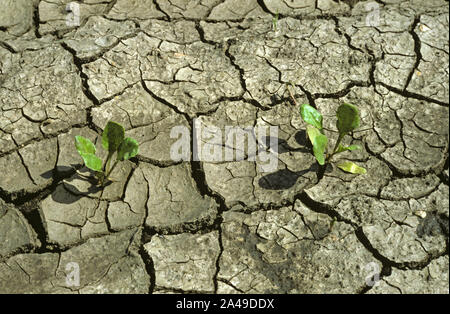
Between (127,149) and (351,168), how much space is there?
1.24m

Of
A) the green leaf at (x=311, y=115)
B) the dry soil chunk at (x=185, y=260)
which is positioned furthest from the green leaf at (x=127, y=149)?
the green leaf at (x=311, y=115)

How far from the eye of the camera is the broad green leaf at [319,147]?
2.82 metres

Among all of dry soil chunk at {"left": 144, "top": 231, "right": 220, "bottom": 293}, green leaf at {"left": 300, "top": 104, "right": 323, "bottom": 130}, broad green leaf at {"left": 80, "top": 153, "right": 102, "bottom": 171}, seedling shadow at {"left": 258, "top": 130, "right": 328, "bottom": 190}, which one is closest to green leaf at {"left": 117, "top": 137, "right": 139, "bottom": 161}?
broad green leaf at {"left": 80, "top": 153, "right": 102, "bottom": 171}

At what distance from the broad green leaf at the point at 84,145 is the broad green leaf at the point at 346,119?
4.41 ft

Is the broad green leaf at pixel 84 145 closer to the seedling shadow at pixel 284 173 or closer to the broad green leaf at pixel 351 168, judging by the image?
the seedling shadow at pixel 284 173

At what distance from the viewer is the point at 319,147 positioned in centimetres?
283

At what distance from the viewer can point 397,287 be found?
2635mm

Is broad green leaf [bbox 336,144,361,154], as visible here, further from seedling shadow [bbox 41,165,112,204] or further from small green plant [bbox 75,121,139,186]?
seedling shadow [bbox 41,165,112,204]

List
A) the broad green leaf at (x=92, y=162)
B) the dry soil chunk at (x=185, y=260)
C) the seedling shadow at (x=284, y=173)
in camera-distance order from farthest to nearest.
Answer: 1. the seedling shadow at (x=284, y=173)
2. the broad green leaf at (x=92, y=162)
3. the dry soil chunk at (x=185, y=260)

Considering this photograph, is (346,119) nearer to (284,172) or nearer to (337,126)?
(337,126)

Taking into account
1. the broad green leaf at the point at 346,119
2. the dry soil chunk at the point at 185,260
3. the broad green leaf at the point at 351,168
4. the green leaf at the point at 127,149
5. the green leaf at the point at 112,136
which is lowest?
the dry soil chunk at the point at 185,260

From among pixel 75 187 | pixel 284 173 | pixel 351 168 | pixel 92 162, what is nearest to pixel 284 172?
pixel 284 173

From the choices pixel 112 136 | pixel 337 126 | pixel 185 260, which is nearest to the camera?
pixel 185 260

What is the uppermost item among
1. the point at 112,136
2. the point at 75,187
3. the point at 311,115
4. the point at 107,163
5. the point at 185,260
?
the point at 311,115
